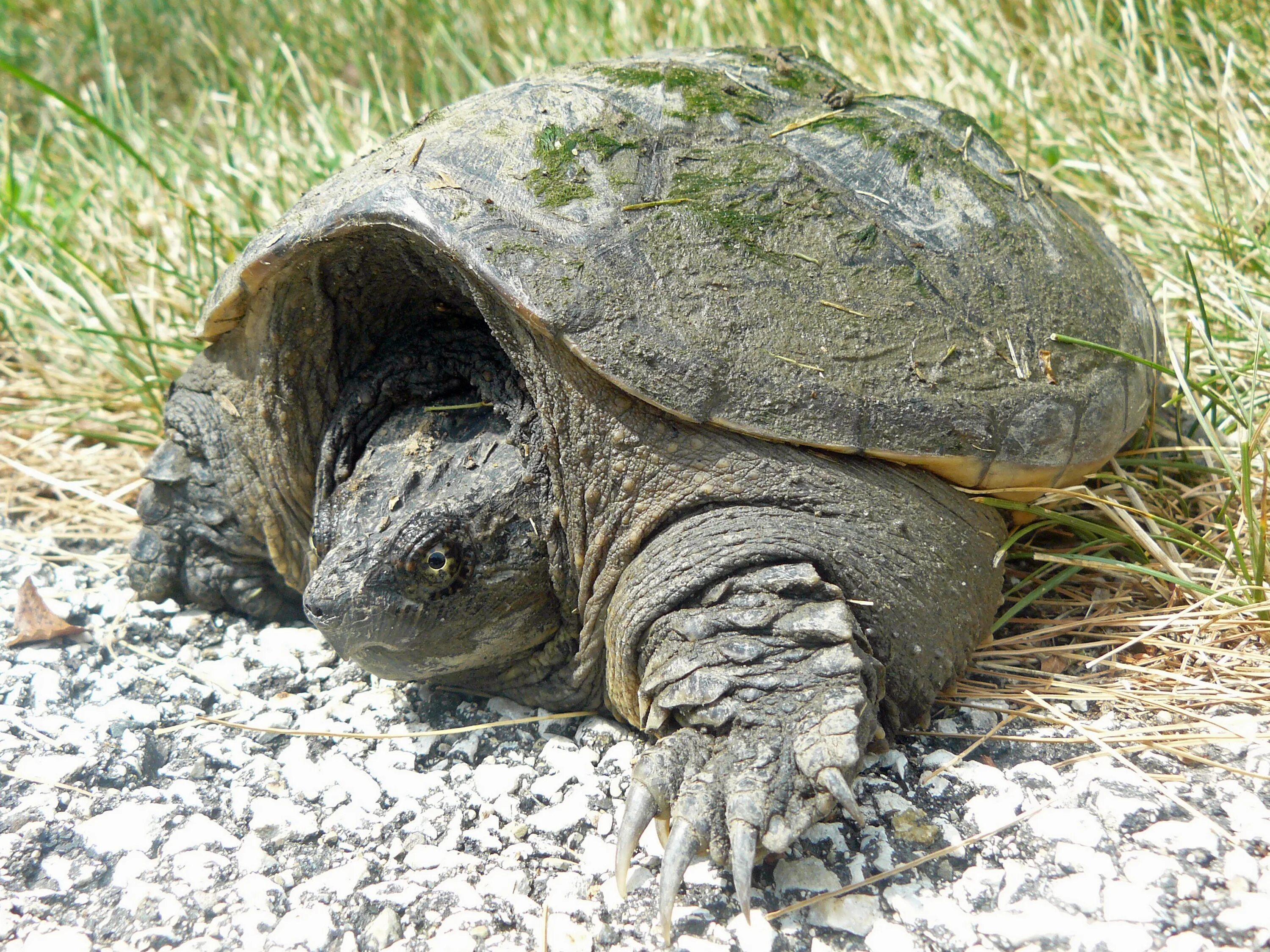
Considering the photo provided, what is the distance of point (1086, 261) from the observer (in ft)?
7.54

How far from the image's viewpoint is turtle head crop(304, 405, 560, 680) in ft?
6.23

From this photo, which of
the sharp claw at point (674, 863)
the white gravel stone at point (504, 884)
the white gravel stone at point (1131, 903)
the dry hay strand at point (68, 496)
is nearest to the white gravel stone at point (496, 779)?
the white gravel stone at point (504, 884)

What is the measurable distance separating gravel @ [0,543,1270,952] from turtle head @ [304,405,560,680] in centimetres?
21

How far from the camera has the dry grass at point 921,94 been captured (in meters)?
2.11

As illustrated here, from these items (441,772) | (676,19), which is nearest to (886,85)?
(676,19)

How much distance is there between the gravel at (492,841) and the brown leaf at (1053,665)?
0.17 metres

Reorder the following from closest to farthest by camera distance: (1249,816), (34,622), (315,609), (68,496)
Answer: (1249,816)
(315,609)
(34,622)
(68,496)

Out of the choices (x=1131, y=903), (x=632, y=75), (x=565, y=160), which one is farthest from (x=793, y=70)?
(x=1131, y=903)

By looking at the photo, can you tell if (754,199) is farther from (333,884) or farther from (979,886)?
(333,884)

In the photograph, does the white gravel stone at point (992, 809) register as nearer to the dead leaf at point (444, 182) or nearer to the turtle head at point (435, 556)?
the turtle head at point (435, 556)

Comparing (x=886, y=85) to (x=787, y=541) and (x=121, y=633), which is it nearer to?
(x=787, y=541)

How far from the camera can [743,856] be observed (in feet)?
4.91

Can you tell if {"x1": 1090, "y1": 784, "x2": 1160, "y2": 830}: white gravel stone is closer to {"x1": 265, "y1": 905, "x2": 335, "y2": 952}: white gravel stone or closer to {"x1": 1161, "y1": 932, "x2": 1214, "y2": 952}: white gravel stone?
{"x1": 1161, "y1": 932, "x2": 1214, "y2": 952}: white gravel stone

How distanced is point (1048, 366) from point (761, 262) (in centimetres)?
65
